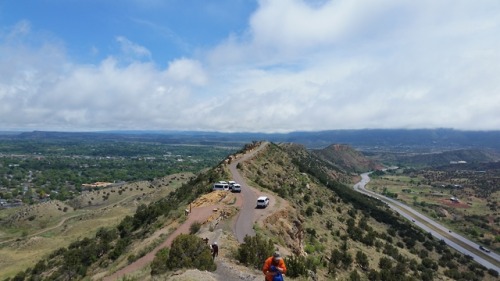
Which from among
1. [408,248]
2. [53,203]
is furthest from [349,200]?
[53,203]

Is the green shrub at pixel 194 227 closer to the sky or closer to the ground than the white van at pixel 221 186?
closer to the ground

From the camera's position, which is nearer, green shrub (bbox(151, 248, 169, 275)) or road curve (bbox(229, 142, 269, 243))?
green shrub (bbox(151, 248, 169, 275))

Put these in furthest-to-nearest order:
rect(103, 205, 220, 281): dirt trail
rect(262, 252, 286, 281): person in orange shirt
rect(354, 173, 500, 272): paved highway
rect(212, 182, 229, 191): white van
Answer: rect(354, 173, 500, 272): paved highway < rect(212, 182, 229, 191): white van < rect(103, 205, 220, 281): dirt trail < rect(262, 252, 286, 281): person in orange shirt

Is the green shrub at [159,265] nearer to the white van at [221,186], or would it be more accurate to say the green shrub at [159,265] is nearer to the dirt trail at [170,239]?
the dirt trail at [170,239]

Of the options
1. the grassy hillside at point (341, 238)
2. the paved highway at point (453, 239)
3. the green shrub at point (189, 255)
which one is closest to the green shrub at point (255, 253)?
the green shrub at point (189, 255)

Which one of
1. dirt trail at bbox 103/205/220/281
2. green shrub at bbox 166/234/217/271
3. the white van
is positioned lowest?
dirt trail at bbox 103/205/220/281

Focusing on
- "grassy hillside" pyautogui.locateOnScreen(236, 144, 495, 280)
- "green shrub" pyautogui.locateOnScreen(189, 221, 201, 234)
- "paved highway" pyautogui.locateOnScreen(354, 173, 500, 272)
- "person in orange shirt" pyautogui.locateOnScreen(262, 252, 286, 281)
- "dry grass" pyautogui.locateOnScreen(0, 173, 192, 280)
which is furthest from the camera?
"paved highway" pyautogui.locateOnScreen(354, 173, 500, 272)

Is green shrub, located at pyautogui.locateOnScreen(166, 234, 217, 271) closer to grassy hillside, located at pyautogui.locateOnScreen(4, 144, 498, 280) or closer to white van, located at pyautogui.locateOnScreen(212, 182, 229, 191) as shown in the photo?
grassy hillside, located at pyautogui.locateOnScreen(4, 144, 498, 280)

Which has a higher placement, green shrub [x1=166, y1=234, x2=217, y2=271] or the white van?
green shrub [x1=166, y1=234, x2=217, y2=271]

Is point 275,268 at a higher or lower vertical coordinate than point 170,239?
higher

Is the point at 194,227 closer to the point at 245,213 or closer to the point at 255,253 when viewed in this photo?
the point at 245,213

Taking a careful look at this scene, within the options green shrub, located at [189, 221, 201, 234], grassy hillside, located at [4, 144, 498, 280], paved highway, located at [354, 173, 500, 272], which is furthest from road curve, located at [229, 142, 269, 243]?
paved highway, located at [354, 173, 500, 272]

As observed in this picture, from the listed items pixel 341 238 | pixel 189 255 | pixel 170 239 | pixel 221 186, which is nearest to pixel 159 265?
pixel 189 255

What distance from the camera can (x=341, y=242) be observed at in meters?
45.6
